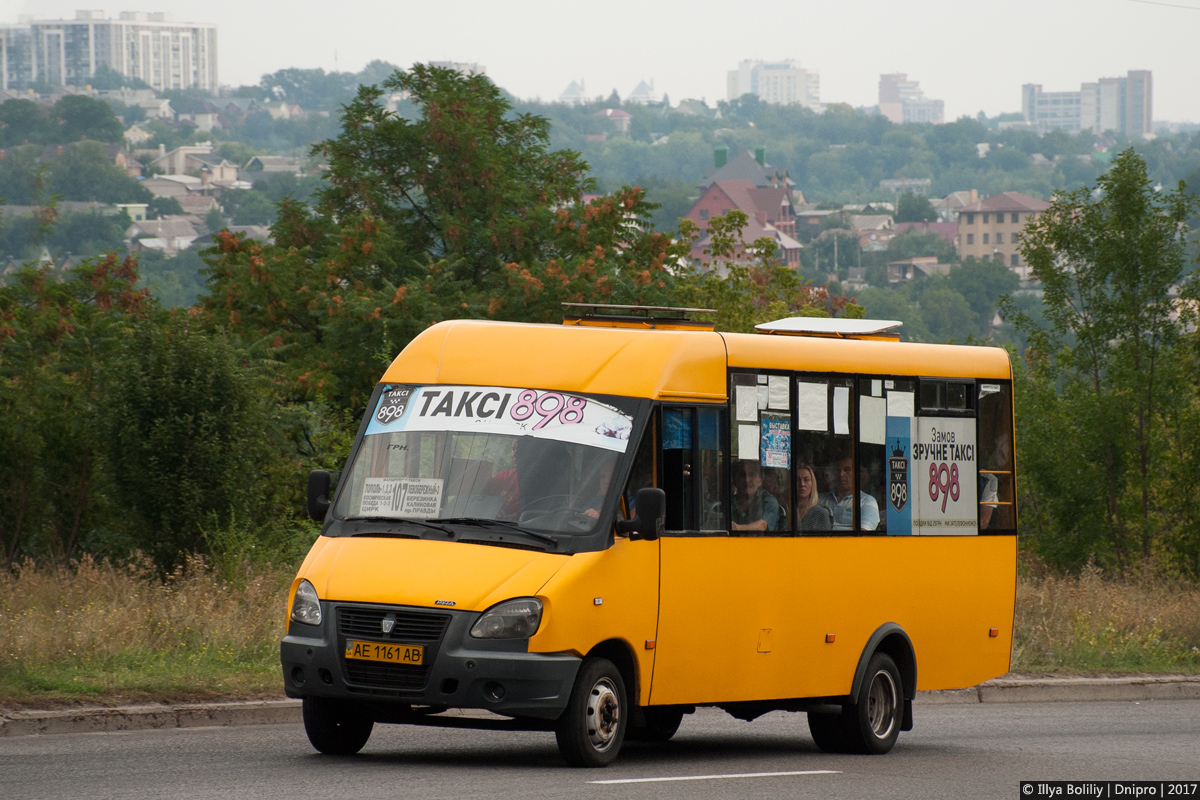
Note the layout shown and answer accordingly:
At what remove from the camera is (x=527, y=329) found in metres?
9.93

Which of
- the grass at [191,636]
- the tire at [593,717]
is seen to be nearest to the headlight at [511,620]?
the tire at [593,717]

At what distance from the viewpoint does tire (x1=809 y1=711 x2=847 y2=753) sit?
11.2 m

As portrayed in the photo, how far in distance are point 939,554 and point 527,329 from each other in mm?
3540

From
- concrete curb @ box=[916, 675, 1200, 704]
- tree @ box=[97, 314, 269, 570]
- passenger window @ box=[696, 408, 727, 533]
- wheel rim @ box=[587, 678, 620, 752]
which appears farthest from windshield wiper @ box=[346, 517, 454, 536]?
tree @ box=[97, 314, 269, 570]

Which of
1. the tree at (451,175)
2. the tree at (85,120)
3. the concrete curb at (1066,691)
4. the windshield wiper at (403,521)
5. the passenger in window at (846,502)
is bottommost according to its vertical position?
the concrete curb at (1066,691)

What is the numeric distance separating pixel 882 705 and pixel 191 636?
5.22 meters

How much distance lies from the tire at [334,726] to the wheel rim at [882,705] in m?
3.56

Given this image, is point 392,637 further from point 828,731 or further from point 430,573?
point 828,731

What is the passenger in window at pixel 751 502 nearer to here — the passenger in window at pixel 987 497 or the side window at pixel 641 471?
the side window at pixel 641 471

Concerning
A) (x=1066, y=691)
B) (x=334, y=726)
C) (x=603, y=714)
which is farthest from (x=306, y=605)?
(x=1066, y=691)

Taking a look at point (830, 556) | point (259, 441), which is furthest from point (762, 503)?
point (259, 441)

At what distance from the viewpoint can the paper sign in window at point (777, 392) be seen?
34.3ft

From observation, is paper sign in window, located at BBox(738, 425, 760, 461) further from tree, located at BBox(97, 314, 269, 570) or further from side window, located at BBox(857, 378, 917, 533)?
tree, located at BBox(97, 314, 269, 570)

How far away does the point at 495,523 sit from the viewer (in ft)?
29.8
